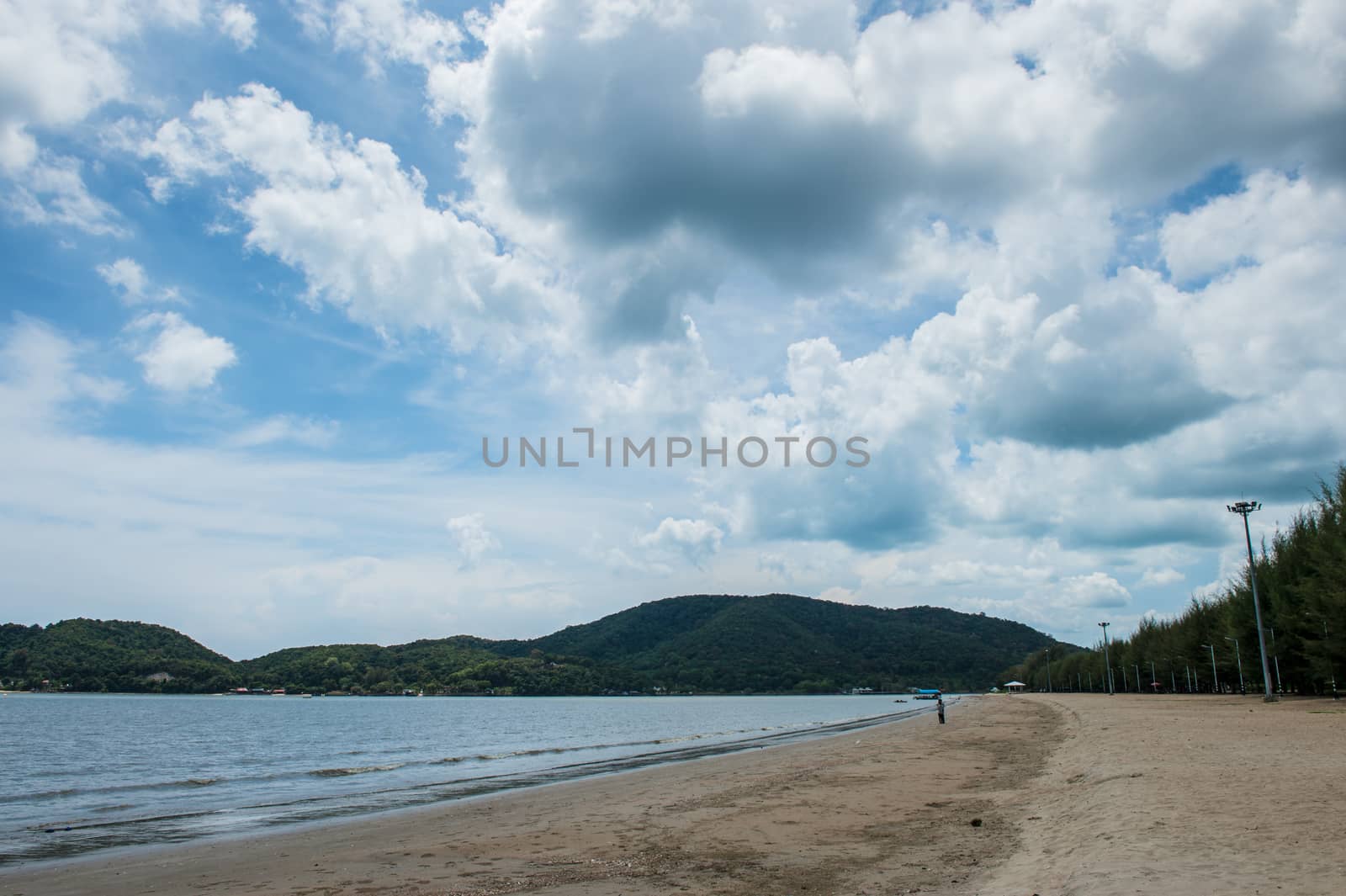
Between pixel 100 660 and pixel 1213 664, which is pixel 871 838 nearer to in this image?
pixel 1213 664

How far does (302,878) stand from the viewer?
1384cm

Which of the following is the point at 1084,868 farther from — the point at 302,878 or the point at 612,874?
the point at 302,878

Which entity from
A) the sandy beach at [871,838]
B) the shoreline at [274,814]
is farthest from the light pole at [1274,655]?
the shoreline at [274,814]

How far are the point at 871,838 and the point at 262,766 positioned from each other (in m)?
37.0

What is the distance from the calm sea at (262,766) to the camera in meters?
23.1

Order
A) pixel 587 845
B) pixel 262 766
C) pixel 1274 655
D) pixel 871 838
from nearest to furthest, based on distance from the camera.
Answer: pixel 871 838, pixel 587 845, pixel 262 766, pixel 1274 655

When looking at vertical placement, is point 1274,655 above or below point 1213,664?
above

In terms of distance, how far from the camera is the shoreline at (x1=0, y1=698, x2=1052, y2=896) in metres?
12.7

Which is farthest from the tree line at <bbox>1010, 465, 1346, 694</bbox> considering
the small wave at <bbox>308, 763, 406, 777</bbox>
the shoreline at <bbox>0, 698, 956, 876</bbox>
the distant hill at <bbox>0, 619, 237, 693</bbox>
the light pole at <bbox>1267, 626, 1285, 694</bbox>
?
the distant hill at <bbox>0, 619, 237, 693</bbox>

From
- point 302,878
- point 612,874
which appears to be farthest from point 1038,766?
point 302,878

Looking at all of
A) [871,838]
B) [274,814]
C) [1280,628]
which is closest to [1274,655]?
[1280,628]

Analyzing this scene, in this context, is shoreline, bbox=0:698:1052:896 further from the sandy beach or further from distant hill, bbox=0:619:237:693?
distant hill, bbox=0:619:237:693

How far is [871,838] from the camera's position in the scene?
577 inches

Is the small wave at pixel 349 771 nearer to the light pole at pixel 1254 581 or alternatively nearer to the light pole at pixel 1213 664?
the light pole at pixel 1254 581
